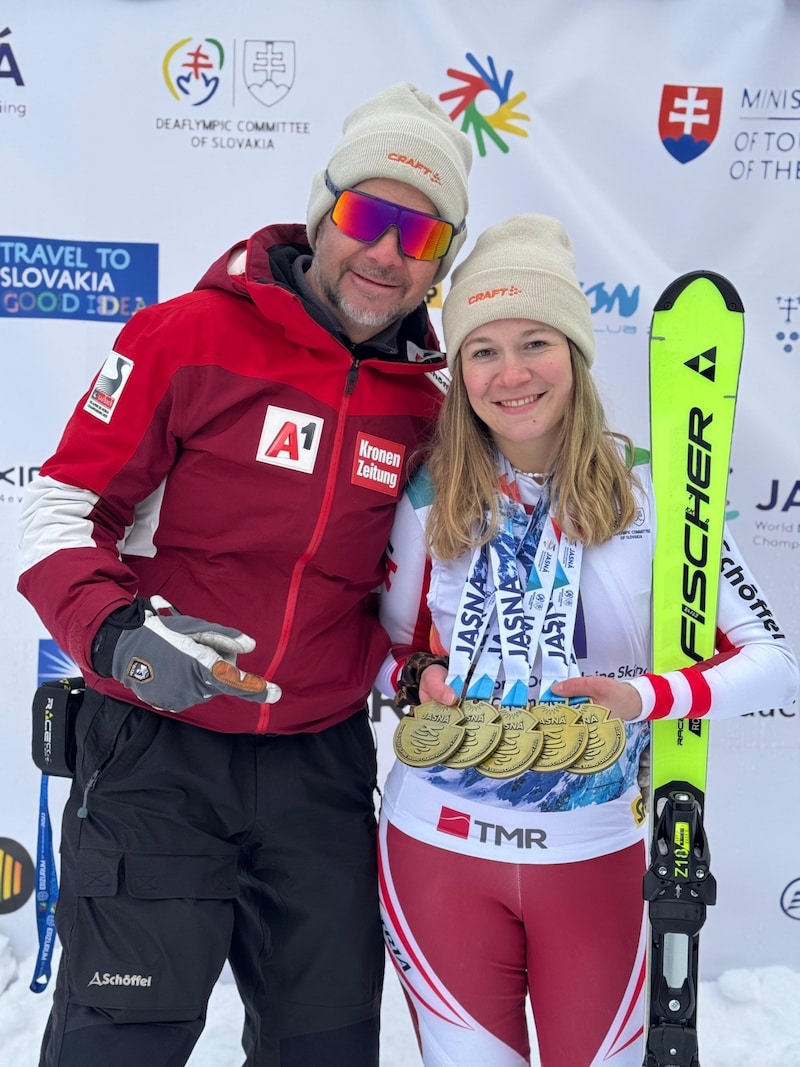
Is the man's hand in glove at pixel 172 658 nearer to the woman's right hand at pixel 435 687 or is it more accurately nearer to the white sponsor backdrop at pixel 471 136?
the woman's right hand at pixel 435 687

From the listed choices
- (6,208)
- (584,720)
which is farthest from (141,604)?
(6,208)

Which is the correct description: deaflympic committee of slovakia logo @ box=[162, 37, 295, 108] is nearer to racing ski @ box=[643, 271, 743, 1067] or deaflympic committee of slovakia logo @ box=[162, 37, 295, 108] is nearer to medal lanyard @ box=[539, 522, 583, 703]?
racing ski @ box=[643, 271, 743, 1067]

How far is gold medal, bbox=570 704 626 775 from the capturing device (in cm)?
165

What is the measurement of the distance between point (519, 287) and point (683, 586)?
64cm

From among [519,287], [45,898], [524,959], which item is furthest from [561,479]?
[45,898]

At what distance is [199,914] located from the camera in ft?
6.13

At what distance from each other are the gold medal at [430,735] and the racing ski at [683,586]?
0.42 m

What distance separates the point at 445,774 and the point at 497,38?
2.18m

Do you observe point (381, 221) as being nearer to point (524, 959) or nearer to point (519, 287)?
point (519, 287)

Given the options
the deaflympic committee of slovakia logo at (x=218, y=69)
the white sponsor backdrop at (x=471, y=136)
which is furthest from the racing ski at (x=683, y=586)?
the deaflympic committee of slovakia logo at (x=218, y=69)

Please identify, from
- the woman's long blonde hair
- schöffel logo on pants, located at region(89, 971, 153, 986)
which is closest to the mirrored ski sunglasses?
the woman's long blonde hair

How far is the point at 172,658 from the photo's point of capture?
1572mm

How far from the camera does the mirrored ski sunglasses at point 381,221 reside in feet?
6.41

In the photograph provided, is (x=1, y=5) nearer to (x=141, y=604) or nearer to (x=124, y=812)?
(x=141, y=604)
